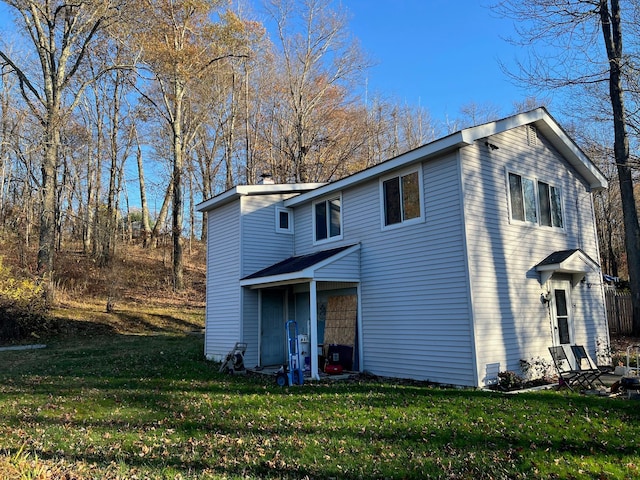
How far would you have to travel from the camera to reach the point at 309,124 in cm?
2611

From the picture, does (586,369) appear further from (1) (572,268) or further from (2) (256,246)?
(2) (256,246)

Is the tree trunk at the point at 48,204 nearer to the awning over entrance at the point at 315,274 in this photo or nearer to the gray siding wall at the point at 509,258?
the awning over entrance at the point at 315,274

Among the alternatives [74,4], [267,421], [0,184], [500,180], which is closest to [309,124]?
[74,4]

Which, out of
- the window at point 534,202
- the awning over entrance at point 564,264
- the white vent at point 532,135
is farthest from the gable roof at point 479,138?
the awning over entrance at point 564,264

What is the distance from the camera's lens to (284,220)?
13.6 meters

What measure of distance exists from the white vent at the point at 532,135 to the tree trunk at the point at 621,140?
5231 mm

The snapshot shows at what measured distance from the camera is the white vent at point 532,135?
11000 millimetres

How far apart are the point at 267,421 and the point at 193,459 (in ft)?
5.21

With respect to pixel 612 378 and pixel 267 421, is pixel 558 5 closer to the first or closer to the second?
pixel 612 378

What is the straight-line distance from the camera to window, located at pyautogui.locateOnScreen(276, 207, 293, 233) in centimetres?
1337

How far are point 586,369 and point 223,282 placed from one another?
9628 mm

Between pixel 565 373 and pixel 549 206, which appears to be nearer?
pixel 565 373

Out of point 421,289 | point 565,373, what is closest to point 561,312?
point 565,373

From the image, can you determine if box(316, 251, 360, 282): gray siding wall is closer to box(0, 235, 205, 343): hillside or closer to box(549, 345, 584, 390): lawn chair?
box(549, 345, 584, 390): lawn chair
